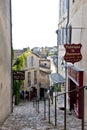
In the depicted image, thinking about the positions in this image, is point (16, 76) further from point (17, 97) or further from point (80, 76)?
point (17, 97)

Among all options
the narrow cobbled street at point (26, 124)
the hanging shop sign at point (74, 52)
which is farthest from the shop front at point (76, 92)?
the narrow cobbled street at point (26, 124)

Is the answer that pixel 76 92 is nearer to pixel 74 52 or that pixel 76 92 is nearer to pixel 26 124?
pixel 74 52

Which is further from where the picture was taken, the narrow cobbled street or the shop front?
the shop front

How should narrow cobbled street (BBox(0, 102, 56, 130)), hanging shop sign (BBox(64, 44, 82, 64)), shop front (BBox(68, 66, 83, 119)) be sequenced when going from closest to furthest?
1. narrow cobbled street (BBox(0, 102, 56, 130))
2. hanging shop sign (BBox(64, 44, 82, 64))
3. shop front (BBox(68, 66, 83, 119))

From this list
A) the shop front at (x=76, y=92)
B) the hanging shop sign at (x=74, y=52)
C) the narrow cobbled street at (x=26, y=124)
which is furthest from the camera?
A: the shop front at (x=76, y=92)

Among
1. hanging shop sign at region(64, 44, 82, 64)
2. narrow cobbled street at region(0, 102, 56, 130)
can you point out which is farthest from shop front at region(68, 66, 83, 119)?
narrow cobbled street at region(0, 102, 56, 130)

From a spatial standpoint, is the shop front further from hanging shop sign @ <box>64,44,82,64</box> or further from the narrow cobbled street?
the narrow cobbled street

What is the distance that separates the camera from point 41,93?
48.6 meters

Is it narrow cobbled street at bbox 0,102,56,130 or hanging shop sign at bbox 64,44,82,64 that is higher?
hanging shop sign at bbox 64,44,82,64

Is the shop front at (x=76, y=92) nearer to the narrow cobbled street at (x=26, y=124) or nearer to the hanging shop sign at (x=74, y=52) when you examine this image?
the hanging shop sign at (x=74, y=52)

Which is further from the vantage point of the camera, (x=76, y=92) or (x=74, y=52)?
(x=76, y=92)

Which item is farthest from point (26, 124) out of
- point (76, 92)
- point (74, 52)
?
point (76, 92)

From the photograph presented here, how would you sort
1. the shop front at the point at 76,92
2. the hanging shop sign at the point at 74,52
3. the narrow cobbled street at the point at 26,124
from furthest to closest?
the shop front at the point at 76,92, the hanging shop sign at the point at 74,52, the narrow cobbled street at the point at 26,124

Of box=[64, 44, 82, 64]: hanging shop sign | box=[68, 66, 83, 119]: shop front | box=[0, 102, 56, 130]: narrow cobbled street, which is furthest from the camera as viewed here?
box=[68, 66, 83, 119]: shop front
